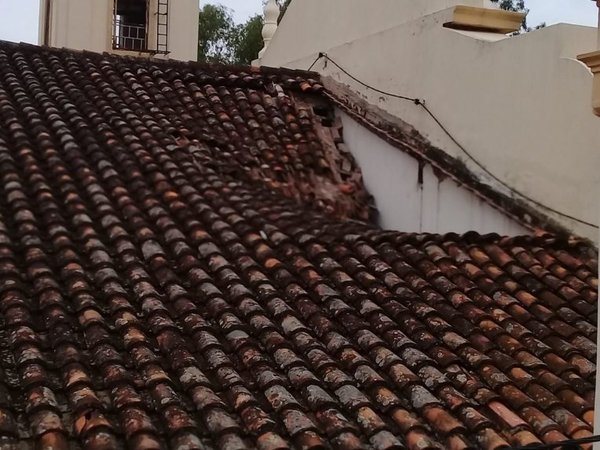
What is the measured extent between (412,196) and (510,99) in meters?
1.72

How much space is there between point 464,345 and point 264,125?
16.5 ft

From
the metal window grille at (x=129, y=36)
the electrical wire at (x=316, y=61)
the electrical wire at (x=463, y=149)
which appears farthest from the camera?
the metal window grille at (x=129, y=36)

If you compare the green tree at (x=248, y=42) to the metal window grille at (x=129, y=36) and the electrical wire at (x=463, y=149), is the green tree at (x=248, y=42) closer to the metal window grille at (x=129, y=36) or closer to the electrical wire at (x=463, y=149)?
the metal window grille at (x=129, y=36)

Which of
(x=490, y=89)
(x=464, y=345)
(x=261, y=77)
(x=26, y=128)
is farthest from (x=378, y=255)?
(x=261, y=77)

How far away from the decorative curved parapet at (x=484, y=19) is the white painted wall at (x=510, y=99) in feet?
0.54

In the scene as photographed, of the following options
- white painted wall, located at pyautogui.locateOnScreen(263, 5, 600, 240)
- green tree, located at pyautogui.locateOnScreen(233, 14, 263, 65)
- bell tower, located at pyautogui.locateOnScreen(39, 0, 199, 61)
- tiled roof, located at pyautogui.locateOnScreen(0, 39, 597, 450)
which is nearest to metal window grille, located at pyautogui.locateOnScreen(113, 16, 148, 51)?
bell tower, located at pyautogui.locateOnScreen(39, 0, 199, 61)

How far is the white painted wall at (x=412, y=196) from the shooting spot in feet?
28.8

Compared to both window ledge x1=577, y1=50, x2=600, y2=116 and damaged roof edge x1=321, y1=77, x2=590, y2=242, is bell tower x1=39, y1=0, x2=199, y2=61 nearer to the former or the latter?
damaged roof edge x1=321, y1=77, x2=590, y2=242

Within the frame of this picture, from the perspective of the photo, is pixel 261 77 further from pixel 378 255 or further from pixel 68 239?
pixel 68 239

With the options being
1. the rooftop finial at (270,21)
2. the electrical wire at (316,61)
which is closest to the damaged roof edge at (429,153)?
the electrical wire at (316,61)

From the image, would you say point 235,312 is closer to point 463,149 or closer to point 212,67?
point 463,149

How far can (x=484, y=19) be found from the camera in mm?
9281

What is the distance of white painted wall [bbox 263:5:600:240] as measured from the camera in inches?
306

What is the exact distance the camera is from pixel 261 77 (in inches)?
438
